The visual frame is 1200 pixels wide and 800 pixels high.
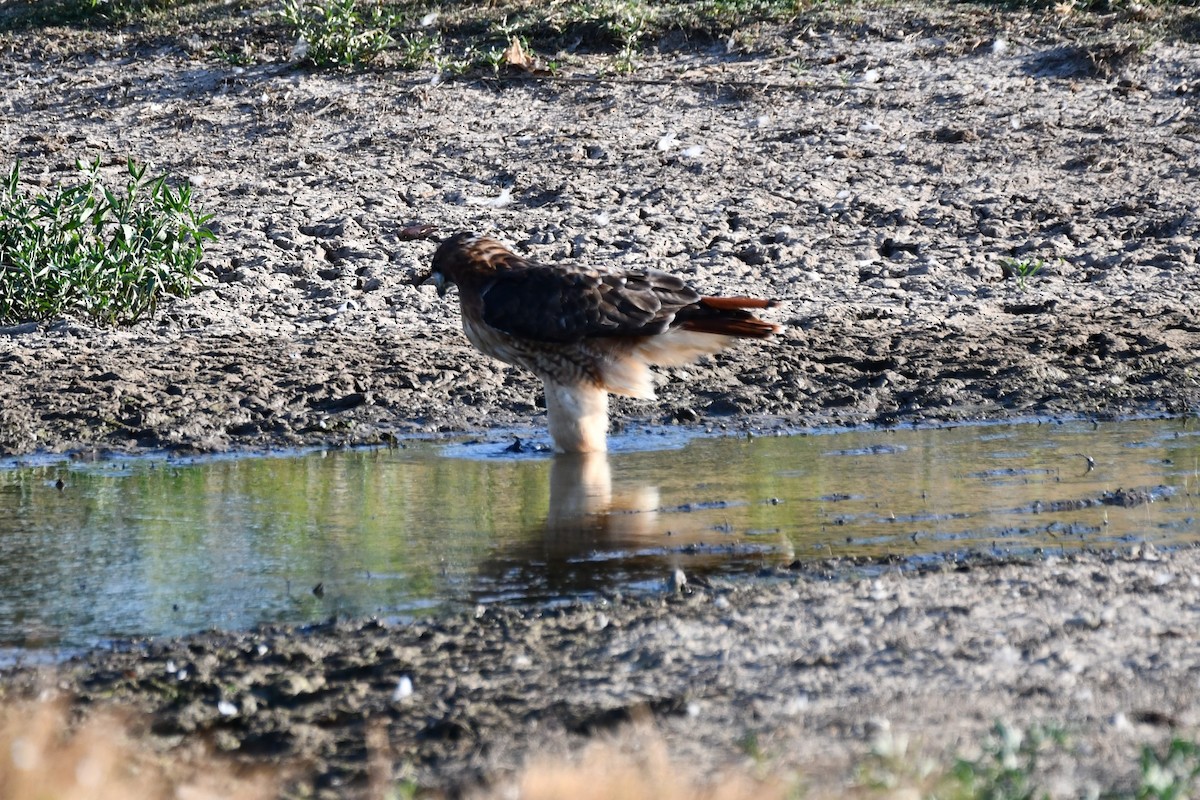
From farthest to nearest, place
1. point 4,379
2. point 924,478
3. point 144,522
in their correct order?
point 4,379 → point 924,478 → point 144,522

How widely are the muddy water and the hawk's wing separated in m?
0.63

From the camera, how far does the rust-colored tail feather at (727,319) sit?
25.3ft

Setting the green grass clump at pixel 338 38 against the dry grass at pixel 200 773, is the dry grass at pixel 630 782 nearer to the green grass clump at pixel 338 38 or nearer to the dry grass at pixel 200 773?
the dry grass at pixel 200 773

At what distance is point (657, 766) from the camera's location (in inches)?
135

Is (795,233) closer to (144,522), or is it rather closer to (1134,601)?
(144,522)

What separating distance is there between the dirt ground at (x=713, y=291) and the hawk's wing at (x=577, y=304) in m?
1.09

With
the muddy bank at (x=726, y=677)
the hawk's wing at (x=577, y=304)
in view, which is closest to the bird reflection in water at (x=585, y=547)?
the muddy bank at (x=726, y=677)

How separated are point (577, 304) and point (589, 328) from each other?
0.44ft

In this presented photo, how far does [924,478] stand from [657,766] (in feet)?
13.1

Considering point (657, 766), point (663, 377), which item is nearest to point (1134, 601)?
point (657, 766)

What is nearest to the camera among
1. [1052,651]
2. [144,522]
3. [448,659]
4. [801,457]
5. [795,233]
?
[1052,651]

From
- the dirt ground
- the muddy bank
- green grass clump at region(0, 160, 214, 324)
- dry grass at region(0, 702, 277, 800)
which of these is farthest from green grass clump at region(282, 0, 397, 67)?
dry grass at region(0, 702, 277, 800)

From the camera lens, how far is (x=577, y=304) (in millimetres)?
7633

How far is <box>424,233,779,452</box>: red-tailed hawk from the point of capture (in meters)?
7.62
